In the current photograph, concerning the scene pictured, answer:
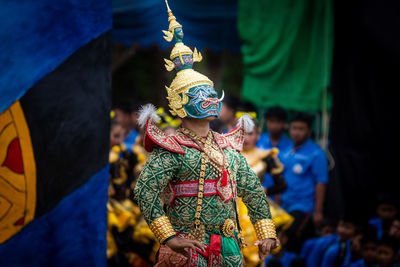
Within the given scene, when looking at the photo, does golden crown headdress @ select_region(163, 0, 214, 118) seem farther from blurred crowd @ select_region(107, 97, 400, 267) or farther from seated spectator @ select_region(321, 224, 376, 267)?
seated spectator @ select_region(321, 224, 376, 267)

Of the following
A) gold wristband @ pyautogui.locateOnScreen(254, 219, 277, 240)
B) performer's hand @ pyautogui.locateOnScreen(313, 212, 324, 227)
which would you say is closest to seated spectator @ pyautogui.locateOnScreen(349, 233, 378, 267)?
performer's hand @ pyautogui.locateOnScreen(313, 212, 324, 227)

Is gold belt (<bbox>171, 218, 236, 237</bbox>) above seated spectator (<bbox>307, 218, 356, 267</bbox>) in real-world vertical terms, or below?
below

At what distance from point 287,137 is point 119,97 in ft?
24.5

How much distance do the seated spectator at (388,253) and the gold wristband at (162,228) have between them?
353 centimetres

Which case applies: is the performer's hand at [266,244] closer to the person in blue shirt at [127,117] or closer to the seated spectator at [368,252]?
the seated spectator at [368,252]

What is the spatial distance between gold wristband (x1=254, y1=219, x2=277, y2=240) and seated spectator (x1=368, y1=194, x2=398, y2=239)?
351 centimetres

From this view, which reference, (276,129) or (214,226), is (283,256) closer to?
(276,129)

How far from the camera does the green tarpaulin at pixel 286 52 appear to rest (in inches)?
303

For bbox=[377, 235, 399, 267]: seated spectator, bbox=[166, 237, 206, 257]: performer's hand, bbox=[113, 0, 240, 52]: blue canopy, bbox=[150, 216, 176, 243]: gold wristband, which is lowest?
bbox=[166, 237, 206, 257]: performer's hand

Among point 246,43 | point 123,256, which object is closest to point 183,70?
point 123,256

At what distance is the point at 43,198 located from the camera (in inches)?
161

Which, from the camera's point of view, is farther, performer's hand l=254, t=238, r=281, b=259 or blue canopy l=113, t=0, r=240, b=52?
blue canopy l=113, t=0, r=240, b=52

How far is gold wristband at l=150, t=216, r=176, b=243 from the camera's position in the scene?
3282 mm

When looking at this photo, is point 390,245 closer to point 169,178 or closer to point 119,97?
point 169,178
